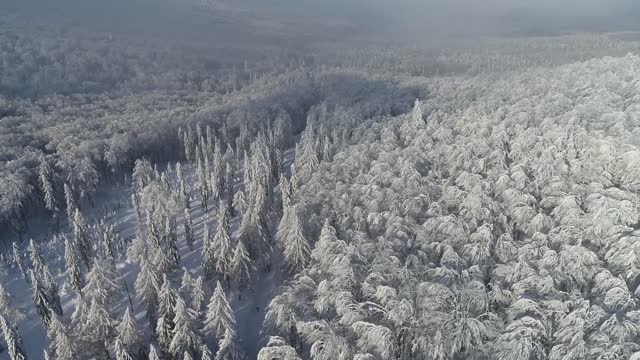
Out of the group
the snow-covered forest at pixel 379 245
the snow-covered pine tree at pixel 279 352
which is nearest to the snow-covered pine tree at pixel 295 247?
the snow-covered forest at pixel 379 245

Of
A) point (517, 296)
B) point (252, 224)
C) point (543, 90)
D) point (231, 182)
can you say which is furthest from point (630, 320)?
point (231, 182)

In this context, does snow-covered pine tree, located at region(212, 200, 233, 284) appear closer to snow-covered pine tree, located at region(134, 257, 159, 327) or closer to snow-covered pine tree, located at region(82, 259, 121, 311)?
snow-covered pine tree, located at region(134, 257, 159, 327)

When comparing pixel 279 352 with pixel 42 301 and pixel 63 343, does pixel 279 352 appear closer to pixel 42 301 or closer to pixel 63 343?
pixel 63 343

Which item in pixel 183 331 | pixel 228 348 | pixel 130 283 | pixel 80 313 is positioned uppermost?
pixel 183 331

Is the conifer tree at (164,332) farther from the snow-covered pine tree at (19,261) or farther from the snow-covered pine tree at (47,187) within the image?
the snow-covered pine tree at (47,187)

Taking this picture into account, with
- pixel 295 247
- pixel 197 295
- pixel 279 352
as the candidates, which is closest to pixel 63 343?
pixel 197 295

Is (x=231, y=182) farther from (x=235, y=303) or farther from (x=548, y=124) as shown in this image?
(x=548, y=124)

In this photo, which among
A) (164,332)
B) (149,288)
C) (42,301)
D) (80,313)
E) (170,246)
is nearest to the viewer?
(164,332)
